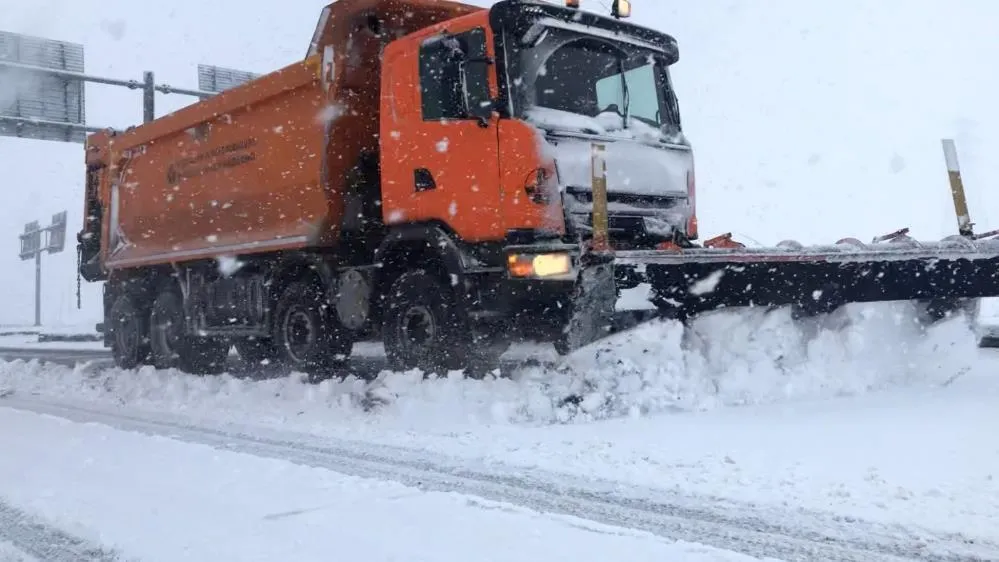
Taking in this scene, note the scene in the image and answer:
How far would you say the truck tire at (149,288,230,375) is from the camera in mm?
10672

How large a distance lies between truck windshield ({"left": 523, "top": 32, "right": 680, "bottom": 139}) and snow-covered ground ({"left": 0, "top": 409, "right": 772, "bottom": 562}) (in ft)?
10.4

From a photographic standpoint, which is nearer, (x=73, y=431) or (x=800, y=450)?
(x=800, y=450)

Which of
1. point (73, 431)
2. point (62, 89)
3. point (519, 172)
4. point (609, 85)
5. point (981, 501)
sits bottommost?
point (981, 501)

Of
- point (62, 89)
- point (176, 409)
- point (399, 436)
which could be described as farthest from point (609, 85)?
point (62, 89)

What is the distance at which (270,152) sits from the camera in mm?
8500

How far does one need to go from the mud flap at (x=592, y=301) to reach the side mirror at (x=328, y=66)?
3.31 meters

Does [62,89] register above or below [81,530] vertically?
above

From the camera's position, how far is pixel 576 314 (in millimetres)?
5656

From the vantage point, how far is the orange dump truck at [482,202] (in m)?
6.00

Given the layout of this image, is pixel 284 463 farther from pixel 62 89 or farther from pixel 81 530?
pixel 62 89

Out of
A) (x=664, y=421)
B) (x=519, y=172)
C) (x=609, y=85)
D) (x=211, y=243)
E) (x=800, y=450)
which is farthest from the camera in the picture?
(x=211, y=243)

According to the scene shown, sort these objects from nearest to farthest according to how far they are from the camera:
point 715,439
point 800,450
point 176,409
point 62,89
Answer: point 800,450
point 715,439
point 176,409
point 62,89

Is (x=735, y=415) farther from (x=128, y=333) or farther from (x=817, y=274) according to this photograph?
(x=128, y=333)

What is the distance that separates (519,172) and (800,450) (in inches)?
101
